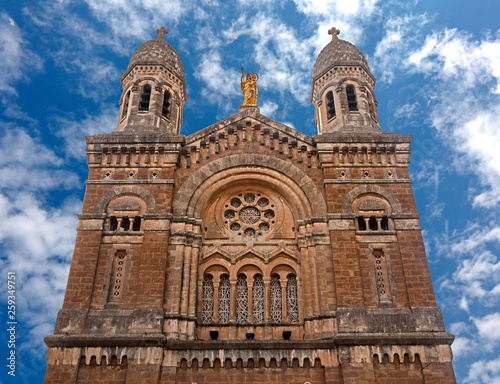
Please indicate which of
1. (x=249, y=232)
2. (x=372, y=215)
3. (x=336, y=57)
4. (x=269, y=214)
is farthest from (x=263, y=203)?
(x=336, y=57)

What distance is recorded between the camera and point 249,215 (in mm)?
23500

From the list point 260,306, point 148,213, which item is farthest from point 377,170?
point 148,213

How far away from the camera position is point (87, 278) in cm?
2017

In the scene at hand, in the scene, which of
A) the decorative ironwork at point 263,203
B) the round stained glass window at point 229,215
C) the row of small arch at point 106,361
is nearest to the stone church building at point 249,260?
the row of small arch at point 106,361

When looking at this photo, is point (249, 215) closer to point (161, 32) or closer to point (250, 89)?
point (250, 89)

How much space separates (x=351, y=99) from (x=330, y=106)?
3.95 ft

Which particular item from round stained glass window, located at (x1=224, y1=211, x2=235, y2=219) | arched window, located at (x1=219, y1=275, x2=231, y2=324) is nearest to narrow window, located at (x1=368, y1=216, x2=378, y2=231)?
round stained glass window, located at (x1=224, y1=211, x2=235, y2=219)

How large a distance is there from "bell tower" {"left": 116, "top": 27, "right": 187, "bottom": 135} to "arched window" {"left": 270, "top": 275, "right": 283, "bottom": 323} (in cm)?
994

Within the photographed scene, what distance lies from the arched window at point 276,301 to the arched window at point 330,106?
33.6 ft

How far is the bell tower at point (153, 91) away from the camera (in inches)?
1027

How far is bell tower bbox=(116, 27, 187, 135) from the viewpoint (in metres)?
26.1

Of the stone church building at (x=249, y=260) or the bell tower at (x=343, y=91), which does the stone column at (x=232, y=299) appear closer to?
the stone church building at (x=249, y=260)

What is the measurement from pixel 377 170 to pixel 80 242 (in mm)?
13698

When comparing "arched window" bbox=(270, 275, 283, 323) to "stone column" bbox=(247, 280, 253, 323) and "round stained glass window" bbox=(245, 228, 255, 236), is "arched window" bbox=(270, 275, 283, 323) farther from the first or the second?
"round stained glass window" bbox=(245, 228, 255, 236)
